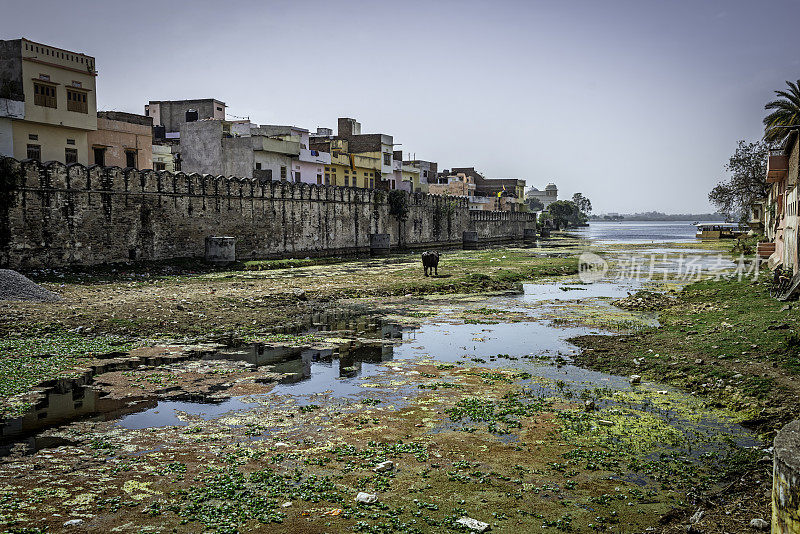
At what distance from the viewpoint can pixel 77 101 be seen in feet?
105

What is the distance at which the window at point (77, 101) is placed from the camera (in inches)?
1240

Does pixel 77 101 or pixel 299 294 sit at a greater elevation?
pixel 77 101

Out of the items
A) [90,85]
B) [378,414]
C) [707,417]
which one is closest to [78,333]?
[378,414]

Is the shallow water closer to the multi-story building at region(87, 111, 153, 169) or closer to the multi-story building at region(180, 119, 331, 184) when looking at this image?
the multi-story building at region(87, 111, 153, 169)

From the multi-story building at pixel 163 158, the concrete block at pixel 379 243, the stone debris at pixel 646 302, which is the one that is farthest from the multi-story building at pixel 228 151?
the stone debris at pixel 646 302

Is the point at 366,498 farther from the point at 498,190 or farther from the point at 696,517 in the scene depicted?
the point at 498,190

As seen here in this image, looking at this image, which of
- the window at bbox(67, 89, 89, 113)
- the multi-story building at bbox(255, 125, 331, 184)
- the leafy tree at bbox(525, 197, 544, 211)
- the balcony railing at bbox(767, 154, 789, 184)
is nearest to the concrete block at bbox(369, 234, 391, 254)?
the multi-story building at bbox(255, 125, 331, 184)

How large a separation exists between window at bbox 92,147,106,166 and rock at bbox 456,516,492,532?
34.5m

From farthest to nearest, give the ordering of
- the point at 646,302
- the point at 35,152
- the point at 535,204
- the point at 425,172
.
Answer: the point at 535,204 < the point at 425,172 < the point at 35,152 < the point at 646,302

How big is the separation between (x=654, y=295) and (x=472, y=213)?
48.5 metres

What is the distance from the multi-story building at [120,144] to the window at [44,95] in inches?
125

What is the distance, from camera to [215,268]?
2841cm

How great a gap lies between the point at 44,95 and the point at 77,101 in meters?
1.83

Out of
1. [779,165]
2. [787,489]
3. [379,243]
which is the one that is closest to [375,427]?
[787,489]
